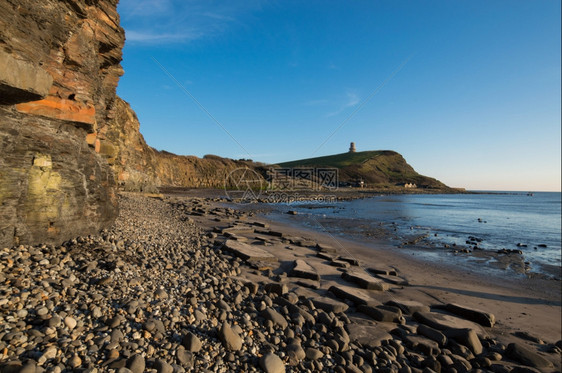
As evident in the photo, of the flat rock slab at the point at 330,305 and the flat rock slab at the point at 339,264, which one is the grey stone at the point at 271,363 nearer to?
the flat rock slab at the point at 330,305

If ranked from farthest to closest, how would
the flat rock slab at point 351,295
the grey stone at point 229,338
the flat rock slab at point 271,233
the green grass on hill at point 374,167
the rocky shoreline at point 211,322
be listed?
the green grass on hill at point 374,167 < the flat rock slab at point 271,233 < the flat rock slab at point 351,295 < the grey stone at point 229,338 < the rocky shoreline at point 211,322

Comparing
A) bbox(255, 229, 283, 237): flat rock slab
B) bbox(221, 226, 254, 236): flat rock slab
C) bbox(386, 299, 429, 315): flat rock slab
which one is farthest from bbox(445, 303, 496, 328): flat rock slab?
bbox(221, 226, 254, 236): flat rock slab

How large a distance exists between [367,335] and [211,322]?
9.13 ft

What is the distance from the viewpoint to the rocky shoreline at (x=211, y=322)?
3.22 metres

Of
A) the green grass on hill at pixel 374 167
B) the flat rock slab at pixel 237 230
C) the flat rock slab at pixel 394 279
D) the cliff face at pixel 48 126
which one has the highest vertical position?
the green grass on hill at pixel 374 167

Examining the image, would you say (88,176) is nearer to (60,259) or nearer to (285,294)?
(60,259)

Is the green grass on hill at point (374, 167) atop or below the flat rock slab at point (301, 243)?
atop

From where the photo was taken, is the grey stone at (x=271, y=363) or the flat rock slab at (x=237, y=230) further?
the flat rock slab at (x=237, y=230)

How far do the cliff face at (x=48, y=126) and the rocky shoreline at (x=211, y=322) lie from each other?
0.83 metres

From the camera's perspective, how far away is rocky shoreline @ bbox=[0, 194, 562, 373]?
3219 mm

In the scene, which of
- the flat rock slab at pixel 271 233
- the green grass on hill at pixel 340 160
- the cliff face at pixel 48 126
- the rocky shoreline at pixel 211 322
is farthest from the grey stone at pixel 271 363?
the green grass on hill at pixel 340 160

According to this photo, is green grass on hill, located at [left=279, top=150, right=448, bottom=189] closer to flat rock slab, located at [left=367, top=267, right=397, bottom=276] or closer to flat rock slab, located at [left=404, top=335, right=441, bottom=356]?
flat rock slab, located at [left=367, top=267, right=397, bottom=276]

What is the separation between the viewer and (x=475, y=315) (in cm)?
621

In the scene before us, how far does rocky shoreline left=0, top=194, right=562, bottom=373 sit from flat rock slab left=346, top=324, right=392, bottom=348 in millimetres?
20
